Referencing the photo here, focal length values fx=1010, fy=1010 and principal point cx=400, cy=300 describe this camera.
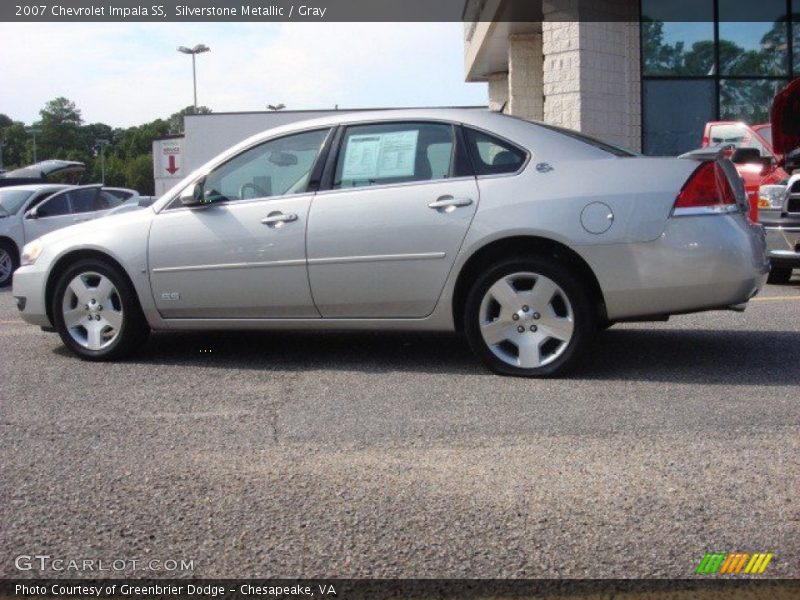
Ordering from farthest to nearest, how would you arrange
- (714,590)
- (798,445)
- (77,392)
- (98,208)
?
(98,208)
(77,392)
(798,445)
(714,590)

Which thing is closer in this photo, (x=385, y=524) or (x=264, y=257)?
(x=385, y=524)

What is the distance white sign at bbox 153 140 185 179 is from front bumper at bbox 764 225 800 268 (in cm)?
2565

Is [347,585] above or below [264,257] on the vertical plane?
below

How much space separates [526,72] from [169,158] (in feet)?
49.5

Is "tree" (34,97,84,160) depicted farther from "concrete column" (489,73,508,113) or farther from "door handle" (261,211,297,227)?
"door handle" (261,211,297,227)

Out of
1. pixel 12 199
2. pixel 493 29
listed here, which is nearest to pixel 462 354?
pixel 12 199

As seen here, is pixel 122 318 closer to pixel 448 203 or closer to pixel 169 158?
pixel 448 203

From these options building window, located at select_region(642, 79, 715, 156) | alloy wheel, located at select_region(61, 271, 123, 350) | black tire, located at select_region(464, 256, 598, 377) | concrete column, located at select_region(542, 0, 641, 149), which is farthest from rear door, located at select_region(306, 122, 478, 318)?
building window, located at select_region(642, 79, 715, 156)

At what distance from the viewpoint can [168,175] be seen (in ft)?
108

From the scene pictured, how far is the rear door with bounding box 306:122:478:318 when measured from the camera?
5.74m

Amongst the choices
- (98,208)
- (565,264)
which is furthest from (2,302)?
(565,264)

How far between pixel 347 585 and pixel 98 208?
13.9 meters

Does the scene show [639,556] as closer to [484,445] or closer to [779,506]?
[779,506]

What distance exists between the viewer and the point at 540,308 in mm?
5602
